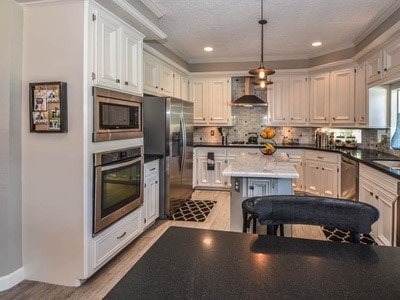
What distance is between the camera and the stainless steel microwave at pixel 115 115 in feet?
8.29

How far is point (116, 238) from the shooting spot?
292 cm

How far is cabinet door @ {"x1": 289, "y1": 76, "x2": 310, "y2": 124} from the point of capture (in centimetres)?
589

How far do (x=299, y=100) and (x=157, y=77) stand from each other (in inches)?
115

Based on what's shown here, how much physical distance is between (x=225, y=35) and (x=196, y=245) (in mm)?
4163

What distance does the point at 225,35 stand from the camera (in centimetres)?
463

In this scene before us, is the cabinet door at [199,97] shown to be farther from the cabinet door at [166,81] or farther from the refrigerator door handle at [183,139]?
the refrigerator door handle at [183,139]

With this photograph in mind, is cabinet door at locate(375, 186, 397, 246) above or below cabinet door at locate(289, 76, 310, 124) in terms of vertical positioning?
below

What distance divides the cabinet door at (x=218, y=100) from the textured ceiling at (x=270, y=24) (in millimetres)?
688

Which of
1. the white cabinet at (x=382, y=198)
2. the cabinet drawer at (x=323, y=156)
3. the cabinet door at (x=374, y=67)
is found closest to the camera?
the white cabinet at (x=382, y=198)

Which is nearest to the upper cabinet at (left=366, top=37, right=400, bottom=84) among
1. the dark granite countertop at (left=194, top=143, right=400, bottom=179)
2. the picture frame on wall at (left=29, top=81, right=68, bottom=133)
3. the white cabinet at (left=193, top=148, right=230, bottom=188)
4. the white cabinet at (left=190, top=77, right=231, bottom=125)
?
the dark granite countertop at (left=194, top=143, right=400, bottom=179)

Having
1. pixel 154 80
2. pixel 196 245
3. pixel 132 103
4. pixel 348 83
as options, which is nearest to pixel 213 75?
pixel 154 80

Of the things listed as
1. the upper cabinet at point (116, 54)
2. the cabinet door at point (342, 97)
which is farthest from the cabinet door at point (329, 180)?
the upper cabinet at point (116, 54)

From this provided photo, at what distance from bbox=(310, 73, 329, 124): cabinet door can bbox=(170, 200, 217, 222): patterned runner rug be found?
2.51m

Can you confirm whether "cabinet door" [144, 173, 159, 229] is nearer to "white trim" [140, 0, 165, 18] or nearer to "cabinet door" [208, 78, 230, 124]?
"white trim" [140, 0, 165, 18]
